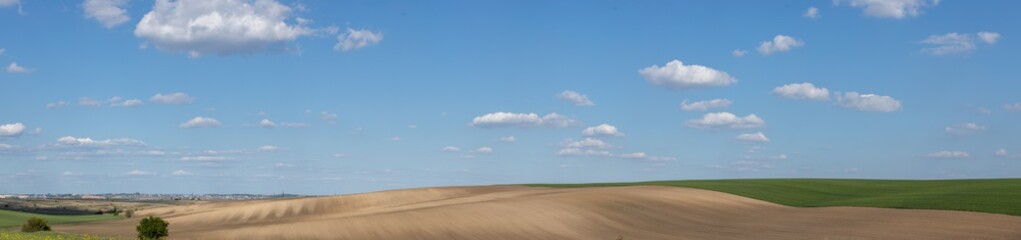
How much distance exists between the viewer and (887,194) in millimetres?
79188

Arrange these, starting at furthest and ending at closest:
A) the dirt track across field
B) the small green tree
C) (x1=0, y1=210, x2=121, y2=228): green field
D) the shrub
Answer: (x1=0, y1=210, x2=121, y2=228): green field
the shrub
the dirt track across field
the small green tree

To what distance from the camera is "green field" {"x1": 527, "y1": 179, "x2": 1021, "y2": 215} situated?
60000 mm

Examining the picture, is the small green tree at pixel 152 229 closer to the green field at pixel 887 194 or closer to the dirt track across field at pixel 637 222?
the dirt track across field at pixel 637 222

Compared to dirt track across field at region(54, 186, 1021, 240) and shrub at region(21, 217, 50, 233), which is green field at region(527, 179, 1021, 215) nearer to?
dirt track across field at region(54, 186, 1021, 240)

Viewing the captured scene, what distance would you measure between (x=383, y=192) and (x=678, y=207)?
38.4m

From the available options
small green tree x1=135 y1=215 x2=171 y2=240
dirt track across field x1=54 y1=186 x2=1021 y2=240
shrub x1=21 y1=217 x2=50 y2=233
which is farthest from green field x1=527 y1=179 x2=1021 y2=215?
shrub x1=21 y1=217 x2=50 y2=233

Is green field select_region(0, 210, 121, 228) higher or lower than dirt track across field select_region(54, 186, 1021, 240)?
higher

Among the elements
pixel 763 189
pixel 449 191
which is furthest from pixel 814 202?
pixel 449 191

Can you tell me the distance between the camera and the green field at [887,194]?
197ft

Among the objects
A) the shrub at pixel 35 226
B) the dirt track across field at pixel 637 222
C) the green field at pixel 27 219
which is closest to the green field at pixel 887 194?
the dirt track across field at pixel 637 222

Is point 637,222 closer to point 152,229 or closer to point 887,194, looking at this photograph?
point 152,229

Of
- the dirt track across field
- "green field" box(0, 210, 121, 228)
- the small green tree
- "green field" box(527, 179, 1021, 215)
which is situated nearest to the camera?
the small green tree

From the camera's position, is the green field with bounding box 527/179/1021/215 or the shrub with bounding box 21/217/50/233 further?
the shrub with bounding box 21/217/50/233

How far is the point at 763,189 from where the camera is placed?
86375mm
